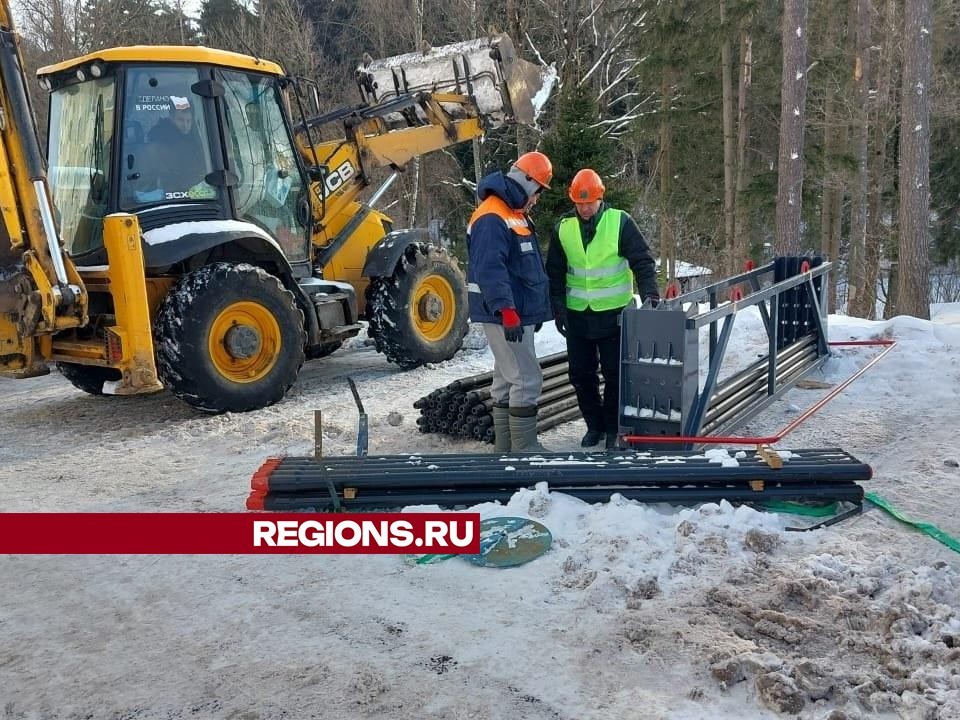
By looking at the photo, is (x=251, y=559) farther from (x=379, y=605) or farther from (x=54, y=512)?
(x=54, y=512)

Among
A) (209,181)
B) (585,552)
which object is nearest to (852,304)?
(209,181)

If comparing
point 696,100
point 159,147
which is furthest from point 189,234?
point 696,100

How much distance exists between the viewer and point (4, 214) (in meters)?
5.61

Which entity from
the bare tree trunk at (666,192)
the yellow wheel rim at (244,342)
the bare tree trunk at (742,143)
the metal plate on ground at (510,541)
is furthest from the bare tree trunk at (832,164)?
the metal plate on ground at (510,541)

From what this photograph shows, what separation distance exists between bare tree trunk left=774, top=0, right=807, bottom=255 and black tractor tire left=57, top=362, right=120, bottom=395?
10.7 metres

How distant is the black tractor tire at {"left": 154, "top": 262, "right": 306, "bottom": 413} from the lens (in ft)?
21.0

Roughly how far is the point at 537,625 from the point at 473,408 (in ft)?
9.38

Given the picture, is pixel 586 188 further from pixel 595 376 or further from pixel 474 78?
pixel 474 78

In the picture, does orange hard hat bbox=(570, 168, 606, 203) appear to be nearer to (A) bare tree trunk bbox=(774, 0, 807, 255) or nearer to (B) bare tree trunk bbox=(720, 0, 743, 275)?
(A) bare tree trunk bbox=(774, 0, 807, 255)

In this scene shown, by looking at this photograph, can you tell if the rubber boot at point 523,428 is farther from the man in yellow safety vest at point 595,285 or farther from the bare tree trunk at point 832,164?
the bare tree trunk at point 832,164

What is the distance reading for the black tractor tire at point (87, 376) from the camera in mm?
7355

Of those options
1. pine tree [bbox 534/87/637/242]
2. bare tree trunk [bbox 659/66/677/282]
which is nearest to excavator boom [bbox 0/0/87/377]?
pine tree [bbox 534/87/637/242]

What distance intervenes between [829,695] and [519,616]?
3.66 feet

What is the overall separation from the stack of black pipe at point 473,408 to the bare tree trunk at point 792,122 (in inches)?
342
